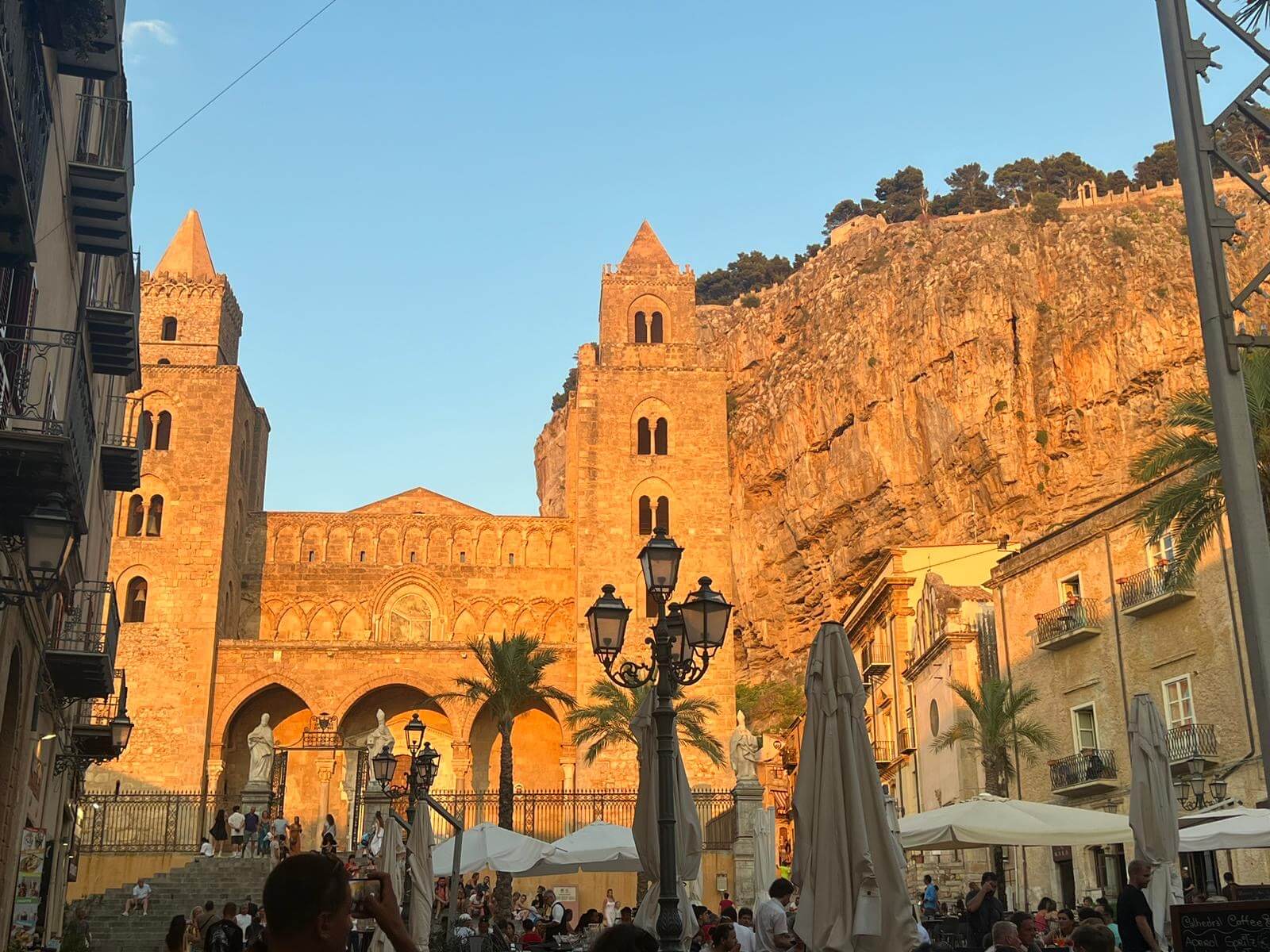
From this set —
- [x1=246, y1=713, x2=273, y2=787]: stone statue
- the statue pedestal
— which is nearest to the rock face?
the statue pedestal

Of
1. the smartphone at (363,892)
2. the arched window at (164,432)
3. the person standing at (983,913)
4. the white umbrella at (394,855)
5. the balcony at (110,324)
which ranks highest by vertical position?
the arched window at (164,432)

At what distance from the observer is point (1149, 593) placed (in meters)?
24.9

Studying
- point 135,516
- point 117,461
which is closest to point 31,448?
point 117,461

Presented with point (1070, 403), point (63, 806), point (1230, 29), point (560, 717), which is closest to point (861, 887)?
point (1230, 29)

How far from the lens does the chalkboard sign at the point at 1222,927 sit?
22.6ft

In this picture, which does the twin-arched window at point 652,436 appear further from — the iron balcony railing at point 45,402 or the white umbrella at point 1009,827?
the iron balcony railing at point 45,402

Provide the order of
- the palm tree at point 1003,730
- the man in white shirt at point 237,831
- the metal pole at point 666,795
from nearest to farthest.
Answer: the metal pole at point 666,795 → the palm tree at point 1003,730 → the man in white shirt at point 237,831

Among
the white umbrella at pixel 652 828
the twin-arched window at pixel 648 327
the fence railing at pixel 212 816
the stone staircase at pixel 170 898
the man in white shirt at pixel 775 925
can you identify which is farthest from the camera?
the twin-arched window at pixel 648 327

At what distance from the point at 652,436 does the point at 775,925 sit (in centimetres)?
3671

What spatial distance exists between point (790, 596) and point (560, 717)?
2399 cm

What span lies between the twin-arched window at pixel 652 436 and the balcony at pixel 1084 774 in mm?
21615

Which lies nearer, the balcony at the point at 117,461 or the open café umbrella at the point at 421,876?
the open café umbrella at the point at 421,876

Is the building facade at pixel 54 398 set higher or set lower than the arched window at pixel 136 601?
lower

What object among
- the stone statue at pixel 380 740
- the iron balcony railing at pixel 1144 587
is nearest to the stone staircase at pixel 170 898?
the stone statue at pixel 380 740
